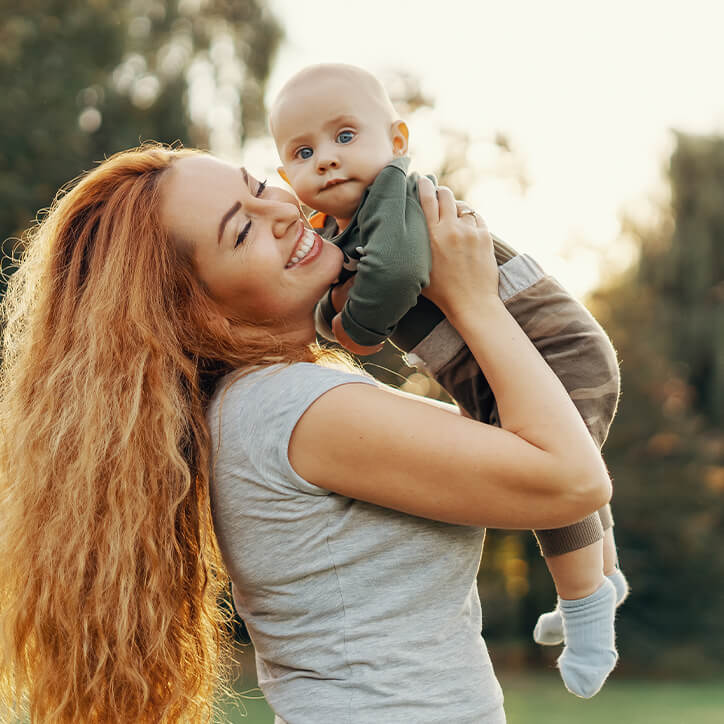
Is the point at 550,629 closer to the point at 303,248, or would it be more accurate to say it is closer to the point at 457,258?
the point at 457,258

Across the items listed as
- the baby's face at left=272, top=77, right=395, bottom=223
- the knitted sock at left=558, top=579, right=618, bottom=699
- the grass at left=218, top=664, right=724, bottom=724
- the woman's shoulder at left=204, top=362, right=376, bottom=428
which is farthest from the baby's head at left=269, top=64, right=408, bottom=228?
the grass at left=218, top=664, right=724, bottom=724

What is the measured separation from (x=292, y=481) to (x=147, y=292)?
1.46 feet

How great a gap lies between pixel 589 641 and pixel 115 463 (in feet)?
3.22

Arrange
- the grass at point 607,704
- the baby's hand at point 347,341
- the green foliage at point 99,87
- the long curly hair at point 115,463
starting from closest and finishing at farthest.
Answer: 1. the long curly hair at point 115,463
2. the baby's hand at point 347,341
3. the grass at point 607,704
4. the green foliage at point 99,87

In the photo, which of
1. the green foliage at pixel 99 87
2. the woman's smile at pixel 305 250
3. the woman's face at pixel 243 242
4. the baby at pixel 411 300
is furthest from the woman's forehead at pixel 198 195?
the green foliage at pixel 99 87

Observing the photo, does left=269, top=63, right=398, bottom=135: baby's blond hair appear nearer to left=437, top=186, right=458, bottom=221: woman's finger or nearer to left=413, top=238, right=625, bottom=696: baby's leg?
left=437, top=186, right=458, bottom=221: woman's finger

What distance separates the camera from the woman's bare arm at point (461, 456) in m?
1.49

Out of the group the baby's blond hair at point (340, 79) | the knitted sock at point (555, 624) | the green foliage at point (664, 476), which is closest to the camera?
the baby's blond hair at point (340, 79)

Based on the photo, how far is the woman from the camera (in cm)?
151

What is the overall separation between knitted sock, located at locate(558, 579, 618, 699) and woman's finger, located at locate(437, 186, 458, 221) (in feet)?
2.63

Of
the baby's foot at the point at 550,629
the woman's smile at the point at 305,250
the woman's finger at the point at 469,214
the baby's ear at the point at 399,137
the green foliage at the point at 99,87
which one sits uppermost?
the baby's ear at the point at 399,137

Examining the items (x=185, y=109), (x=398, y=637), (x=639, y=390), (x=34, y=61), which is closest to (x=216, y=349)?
(x=398, y=637)

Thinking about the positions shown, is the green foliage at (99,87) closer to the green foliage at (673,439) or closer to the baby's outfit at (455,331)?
the green foliage at (673,439)

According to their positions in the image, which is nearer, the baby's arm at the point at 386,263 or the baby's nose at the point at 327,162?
the baby's arm at the point at 386,263
